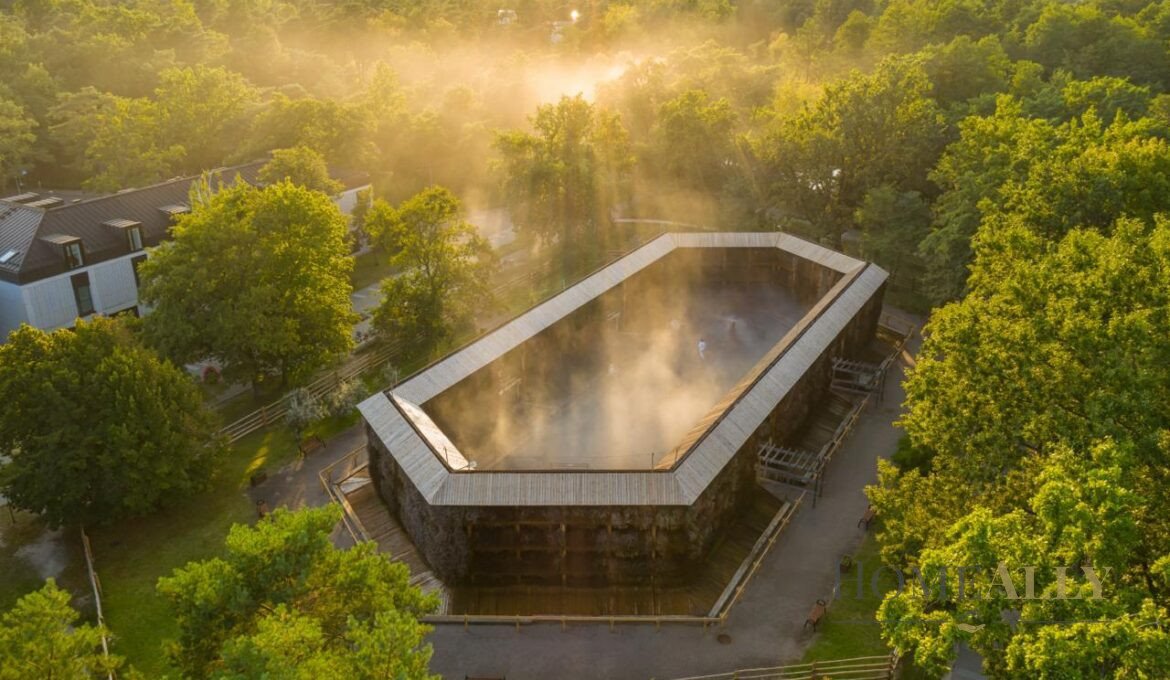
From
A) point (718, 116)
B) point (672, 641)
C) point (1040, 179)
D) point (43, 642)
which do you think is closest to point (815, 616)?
point (672, 641)

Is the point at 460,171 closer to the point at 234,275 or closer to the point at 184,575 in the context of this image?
the point at 234,275

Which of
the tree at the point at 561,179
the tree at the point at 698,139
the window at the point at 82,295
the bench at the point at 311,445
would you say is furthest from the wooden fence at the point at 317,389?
the tree at the point at 698,139

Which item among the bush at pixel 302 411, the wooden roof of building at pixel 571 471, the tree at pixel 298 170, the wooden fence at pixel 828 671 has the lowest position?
the wooden fence at pixel 828 671

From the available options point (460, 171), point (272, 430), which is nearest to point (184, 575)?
point (272, 430)

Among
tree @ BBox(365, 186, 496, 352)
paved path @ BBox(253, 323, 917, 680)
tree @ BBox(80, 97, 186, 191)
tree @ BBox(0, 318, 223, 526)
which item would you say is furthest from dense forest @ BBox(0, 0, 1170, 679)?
tree @ BBox(0, 318, 223, 526)

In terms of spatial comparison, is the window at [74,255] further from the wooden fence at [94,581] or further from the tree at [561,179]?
the tree at [561,179]

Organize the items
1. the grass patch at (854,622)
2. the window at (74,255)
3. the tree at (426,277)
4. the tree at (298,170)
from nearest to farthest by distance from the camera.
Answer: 1. the grass patch at (854,622)
2. the tree at (426,277)
3. the window at (74,255)
4. the tree at (298,170)

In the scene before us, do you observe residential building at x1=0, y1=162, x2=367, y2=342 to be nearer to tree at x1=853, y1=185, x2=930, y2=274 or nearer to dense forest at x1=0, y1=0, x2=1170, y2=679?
dense forest at x1=0, y1=0, x2=1170, y2=679
